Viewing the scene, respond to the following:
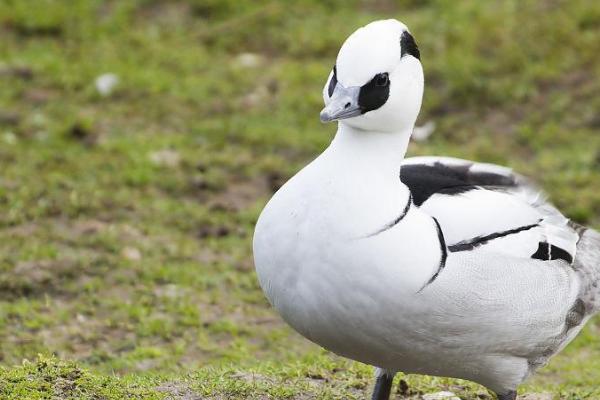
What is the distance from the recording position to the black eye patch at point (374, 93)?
382 centimetres

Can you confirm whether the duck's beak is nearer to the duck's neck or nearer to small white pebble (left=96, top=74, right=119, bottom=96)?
the duck's neck

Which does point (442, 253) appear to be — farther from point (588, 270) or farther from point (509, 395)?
point (588, 270)

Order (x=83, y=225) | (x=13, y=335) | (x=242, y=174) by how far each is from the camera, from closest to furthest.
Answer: (x=13, y=335)
(x=83, y=225)
(x=242, y=174)

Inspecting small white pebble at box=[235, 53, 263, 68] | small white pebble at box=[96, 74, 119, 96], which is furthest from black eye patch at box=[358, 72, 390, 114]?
small white pebble at box=[235, 53, 263, 68]

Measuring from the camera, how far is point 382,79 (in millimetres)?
3855

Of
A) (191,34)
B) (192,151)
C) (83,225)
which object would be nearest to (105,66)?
(191,34)

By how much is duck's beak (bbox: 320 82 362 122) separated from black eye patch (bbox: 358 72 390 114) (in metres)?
0.02

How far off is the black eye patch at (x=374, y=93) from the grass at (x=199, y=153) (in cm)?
147

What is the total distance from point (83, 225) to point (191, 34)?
10.8ft

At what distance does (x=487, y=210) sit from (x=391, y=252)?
2.06 feet

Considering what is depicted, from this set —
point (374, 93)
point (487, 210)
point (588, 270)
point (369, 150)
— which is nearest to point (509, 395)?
point (588, 270)

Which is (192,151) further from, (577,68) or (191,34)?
(577,68)

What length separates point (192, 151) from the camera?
8148mm

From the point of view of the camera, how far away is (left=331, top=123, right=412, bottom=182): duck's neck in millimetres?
3924
